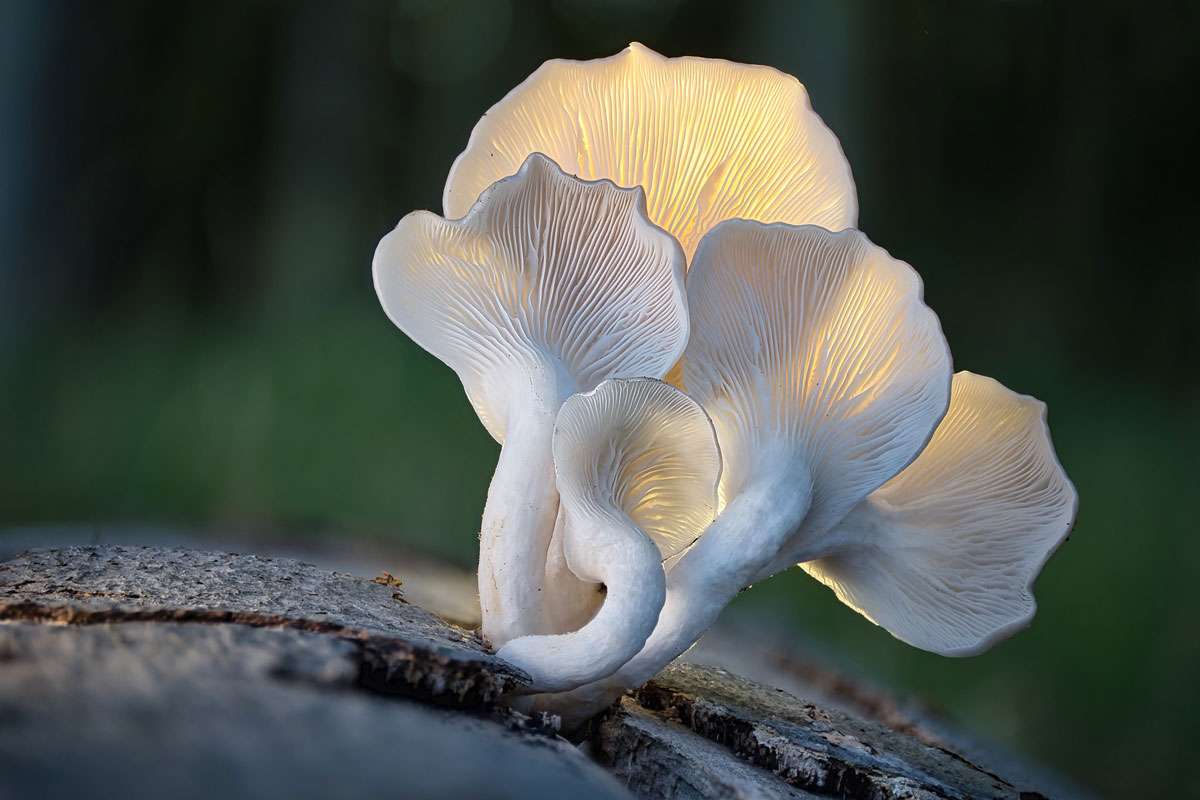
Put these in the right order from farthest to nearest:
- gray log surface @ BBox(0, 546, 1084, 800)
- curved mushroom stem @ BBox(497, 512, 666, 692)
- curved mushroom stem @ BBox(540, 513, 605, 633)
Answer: curved mushroom stem @ BBox(540, 513, 605, 633), curved mushroom stem @ BBox(497, 512, 666, 692), gray log surface @ BBox(0, 546, 1084, 800)

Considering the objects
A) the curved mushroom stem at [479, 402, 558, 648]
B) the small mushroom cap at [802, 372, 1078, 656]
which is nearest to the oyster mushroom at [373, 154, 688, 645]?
the curved mushroom stem at [479, 402, 558, 648]

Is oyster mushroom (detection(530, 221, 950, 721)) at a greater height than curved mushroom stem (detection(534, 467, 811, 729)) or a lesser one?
greater

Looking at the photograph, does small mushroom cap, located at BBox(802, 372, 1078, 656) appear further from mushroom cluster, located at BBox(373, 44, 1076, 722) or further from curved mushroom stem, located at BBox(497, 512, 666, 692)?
curved mushroom stem, located at BBox(497, 512, 666, 692)

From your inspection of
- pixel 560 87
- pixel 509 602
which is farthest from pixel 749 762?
pixel 560 87

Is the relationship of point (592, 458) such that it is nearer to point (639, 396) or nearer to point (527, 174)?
point (639, 396)

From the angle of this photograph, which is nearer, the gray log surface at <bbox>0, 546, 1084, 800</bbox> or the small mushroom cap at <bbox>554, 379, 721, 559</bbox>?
the gray log surface at <bbox>0, 546, 1084, 800</bbox>

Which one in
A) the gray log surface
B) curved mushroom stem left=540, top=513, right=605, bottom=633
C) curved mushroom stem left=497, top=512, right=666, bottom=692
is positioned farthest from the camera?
curved mushroom stem left=540, top=513, right=605, bottom=633

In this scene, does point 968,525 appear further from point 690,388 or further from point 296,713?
point 296,713
